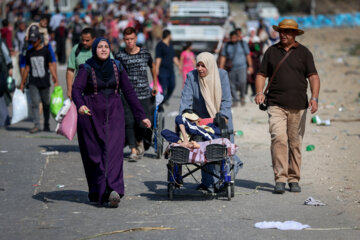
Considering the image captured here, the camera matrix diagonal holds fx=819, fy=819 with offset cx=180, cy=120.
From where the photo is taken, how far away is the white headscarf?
9.00 meters

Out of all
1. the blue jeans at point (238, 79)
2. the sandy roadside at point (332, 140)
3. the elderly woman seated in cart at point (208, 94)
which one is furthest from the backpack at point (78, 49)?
the blue jeans at point (238, 79)

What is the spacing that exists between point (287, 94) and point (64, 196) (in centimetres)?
274

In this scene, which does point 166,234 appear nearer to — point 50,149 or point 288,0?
point 50,149

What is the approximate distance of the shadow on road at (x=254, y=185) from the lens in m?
9.55

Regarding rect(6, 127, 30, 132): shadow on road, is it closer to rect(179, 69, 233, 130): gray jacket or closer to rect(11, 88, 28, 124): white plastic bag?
rect(11, 88, 28, 124): white plastic bag

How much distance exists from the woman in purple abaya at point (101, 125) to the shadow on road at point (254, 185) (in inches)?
71.3

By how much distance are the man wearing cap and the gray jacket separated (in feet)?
1.19

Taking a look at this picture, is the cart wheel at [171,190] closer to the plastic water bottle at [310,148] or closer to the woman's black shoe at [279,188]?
the woman's black shoe at [279,188]

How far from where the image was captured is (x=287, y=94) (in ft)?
30.2

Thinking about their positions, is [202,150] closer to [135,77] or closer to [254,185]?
[254,185]

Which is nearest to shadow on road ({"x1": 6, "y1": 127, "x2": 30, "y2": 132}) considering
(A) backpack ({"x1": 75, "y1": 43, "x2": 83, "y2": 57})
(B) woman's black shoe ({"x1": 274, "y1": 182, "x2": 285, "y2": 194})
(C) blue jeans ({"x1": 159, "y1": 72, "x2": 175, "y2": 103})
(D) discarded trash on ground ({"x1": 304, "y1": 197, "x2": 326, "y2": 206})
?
(C) blue jeans ({"x1": 159, "y1": 72, "x2": 175, "y2": 103})

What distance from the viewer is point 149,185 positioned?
9797 millimetres

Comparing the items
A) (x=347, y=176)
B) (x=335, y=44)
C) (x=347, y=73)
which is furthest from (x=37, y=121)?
(x=335, y=44)

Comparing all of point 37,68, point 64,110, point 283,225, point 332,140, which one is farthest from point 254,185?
point 37,68
